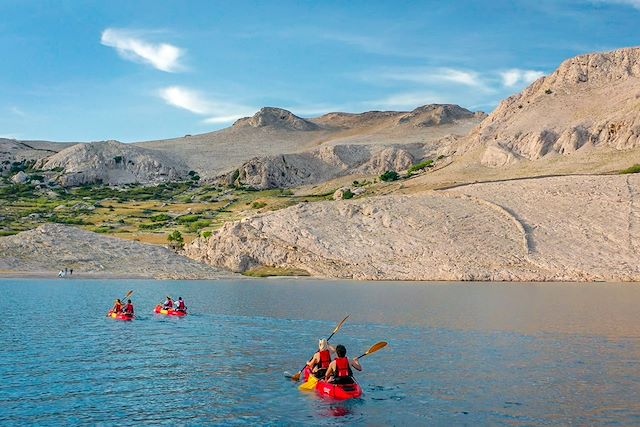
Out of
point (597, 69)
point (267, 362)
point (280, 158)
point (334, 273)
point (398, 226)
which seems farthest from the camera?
point (280, 158)

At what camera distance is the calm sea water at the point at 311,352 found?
21.4 m

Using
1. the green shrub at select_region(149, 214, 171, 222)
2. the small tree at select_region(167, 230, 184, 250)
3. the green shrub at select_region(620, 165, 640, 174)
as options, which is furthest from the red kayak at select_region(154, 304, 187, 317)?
the green shrub at select_region(149, 214, 171, 222)

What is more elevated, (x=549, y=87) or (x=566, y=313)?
(x=549, y=87)

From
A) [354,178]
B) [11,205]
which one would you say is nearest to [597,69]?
[354,178]

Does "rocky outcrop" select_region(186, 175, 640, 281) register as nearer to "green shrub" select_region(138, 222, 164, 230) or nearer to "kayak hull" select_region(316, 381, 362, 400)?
"green shrub" select_region(138, 222, 164, 230)

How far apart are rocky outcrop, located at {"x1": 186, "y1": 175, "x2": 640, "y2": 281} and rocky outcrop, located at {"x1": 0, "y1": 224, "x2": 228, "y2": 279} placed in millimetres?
4092

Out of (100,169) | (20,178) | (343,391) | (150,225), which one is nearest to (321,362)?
(343,391)

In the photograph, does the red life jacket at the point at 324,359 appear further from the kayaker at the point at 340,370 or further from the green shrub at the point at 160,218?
the green shrub at the point at 160,218

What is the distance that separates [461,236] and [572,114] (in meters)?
50.7

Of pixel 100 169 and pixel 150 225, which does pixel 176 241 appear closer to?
pixel 150 225

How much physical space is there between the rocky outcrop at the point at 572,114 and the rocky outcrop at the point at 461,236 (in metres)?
22.3

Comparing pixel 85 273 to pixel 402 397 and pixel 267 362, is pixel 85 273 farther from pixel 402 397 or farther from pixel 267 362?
pixel 402 397

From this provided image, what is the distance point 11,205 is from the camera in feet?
440

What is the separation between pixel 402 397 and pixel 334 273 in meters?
51.4
